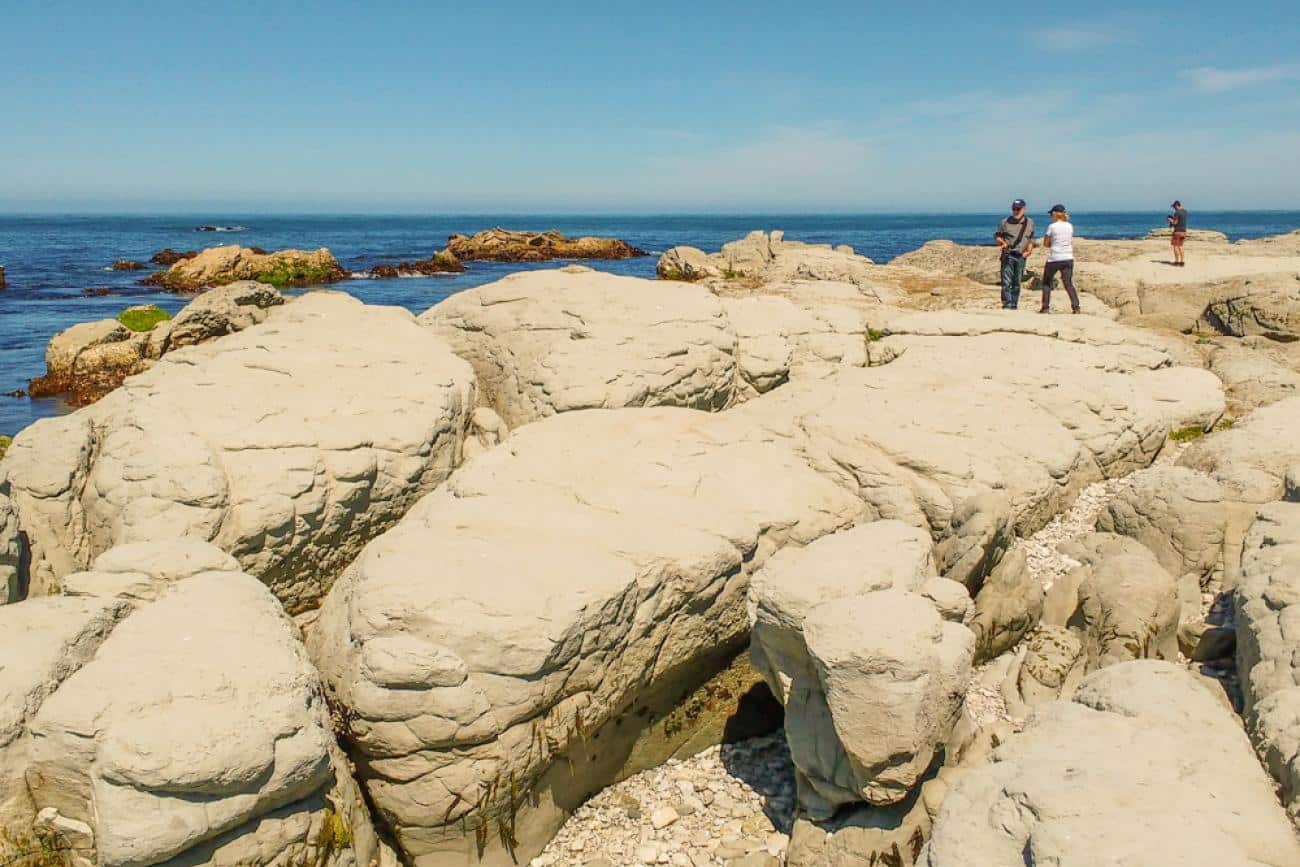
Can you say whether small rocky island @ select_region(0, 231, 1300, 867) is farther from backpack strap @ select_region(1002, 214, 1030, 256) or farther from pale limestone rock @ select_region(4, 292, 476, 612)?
backpack strap @ select_region(1002, 214, 1030, 256)

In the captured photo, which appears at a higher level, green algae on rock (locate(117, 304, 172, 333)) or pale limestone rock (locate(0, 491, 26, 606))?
green algae on rock (locate(117, 304, 172, 333))

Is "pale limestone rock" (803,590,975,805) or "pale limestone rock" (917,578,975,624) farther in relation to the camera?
"pale limestone rock" (917,578,975,624)

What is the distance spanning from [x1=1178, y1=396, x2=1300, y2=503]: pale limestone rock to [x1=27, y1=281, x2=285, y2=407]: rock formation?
19239 millimetres

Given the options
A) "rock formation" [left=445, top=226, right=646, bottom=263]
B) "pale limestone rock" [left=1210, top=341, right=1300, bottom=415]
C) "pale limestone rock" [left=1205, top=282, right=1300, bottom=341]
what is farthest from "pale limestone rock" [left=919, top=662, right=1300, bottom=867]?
"rock formation" [left=445, top=226, right=646, bottom=263]

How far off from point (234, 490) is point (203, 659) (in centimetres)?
304

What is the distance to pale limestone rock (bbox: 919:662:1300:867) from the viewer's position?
16.3ft

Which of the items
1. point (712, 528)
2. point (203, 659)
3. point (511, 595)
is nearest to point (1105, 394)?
point (712, 528)

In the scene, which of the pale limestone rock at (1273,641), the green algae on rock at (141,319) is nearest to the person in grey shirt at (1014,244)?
the pale limestone rock at (1273,641)

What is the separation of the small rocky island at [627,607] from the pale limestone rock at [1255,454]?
7cm

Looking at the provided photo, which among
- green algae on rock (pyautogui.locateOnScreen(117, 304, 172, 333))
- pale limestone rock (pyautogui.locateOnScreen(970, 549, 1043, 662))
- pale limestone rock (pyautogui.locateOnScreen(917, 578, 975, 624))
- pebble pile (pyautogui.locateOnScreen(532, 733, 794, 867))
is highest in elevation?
green algae on rock (pyautogui.locateOnScreen(117, 304, 172, 333))

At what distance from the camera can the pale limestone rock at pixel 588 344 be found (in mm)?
11617

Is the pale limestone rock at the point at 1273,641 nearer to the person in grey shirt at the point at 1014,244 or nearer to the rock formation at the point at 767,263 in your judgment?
the person in grey shirt at the point at 1014,244

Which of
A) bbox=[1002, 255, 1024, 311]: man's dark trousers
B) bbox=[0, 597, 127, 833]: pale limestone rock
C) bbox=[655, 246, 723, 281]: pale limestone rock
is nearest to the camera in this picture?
bbox=[0, 597, 127, 833]: pale limestone rock

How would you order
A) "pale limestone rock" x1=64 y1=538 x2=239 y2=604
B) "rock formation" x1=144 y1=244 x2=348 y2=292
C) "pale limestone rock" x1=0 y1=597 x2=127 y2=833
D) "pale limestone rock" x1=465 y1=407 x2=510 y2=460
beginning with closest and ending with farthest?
"pale limestone rock" x1=0 y1=597 x2=127 y2=833 < "pale limestone rock" x1=64 y1=538 x2=239 y2=604 < "pale limestone rock" x1=465 y1=407 x2=510 y2=460 < "rock formation" x1=144 y1=244 x2=348 y2=292
